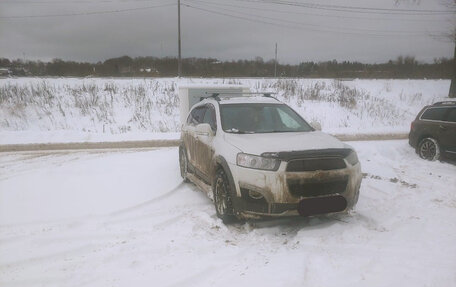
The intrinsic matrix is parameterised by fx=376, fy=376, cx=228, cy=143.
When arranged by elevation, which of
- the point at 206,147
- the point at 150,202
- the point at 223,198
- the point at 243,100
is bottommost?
the point at 150,202

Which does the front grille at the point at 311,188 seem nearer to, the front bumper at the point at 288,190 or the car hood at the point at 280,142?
the front bumper at the point at 288,190

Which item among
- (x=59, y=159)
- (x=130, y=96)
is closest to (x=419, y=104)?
(x=130, y=96)

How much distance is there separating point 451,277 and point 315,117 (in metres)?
14.5

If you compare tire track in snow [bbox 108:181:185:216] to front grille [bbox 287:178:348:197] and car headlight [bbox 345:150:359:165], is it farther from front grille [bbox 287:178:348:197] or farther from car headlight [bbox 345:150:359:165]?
car headlight [bbox 345:150:359:165]

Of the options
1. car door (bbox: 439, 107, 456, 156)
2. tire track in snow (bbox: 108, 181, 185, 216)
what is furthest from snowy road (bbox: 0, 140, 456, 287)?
car door (bbox: 439, 107, 456, 156)

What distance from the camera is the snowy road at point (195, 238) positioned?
3.84 m

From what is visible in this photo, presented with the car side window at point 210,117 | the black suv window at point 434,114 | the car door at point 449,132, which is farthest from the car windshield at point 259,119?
the black suv window at point 434,114

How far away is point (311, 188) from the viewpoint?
4633 millimetres

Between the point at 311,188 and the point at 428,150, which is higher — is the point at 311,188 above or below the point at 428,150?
above

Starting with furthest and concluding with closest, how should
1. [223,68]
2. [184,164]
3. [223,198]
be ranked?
[223,68] → [184,164] → [223,198]

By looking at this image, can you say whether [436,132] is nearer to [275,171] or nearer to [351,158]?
[351,158]

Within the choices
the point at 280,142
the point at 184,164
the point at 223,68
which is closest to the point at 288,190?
the point at 280,142

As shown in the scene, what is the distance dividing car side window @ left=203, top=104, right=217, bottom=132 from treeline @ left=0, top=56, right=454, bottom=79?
28.6 metres

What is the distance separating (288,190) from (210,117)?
7.61 feet
